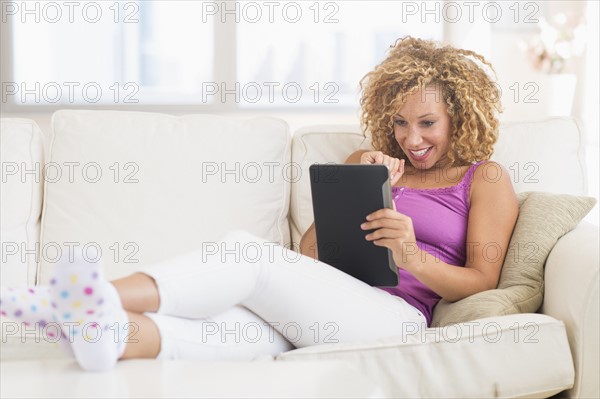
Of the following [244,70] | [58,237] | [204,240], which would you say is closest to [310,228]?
[204,240]

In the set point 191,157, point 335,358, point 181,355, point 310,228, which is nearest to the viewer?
point 181,355

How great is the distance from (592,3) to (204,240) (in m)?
3.52

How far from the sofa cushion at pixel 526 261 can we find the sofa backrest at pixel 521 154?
0.26m

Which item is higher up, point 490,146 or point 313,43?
point 313,43

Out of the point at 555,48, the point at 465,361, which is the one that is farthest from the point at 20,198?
the point at 555,48

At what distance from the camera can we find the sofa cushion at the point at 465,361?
1554 millimetres

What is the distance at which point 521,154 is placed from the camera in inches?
87.7

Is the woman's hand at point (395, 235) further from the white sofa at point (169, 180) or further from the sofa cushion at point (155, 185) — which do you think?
the sofa cushion at point (155, 185)

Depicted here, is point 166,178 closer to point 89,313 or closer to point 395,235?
point 395,235

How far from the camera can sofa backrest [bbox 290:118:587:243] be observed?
2215 millimetres

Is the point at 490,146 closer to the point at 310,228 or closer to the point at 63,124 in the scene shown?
the point at 310,228

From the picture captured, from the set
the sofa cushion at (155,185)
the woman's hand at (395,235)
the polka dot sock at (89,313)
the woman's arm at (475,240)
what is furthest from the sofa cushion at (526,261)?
the polka dot sock at (89,313)

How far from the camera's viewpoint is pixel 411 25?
559 centimetres

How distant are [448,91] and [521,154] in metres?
0.35
